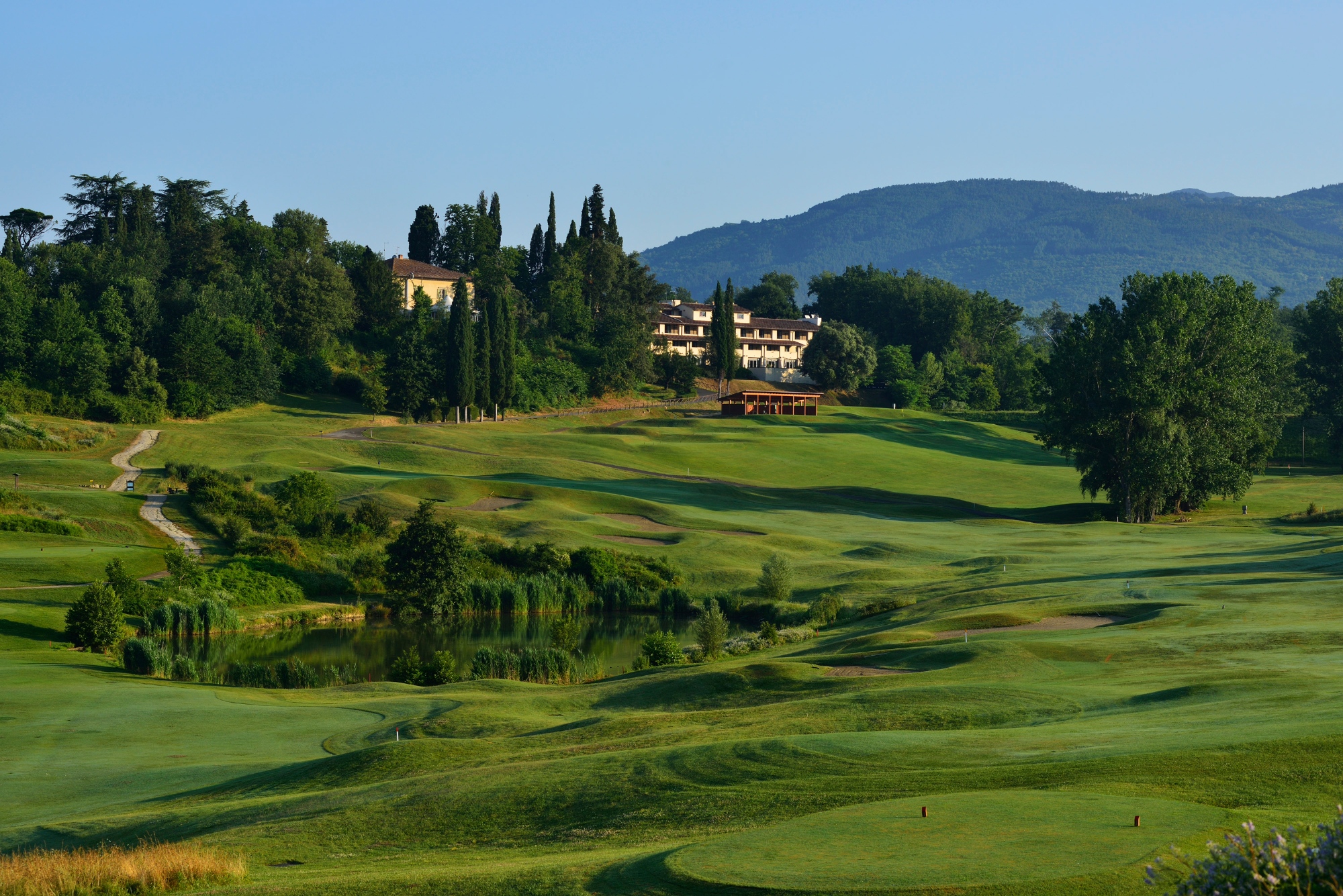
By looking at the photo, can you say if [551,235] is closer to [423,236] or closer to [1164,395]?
[423,236]

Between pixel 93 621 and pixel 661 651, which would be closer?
pixel 661 651

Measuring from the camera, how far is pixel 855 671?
2909 cm

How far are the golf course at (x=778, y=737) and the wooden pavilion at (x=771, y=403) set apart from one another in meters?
74.4

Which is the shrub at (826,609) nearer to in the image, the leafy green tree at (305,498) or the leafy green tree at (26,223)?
the leafy green tree at (305,498)

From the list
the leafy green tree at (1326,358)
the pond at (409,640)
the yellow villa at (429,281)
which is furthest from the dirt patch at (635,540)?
the yellow villa at (429,281)

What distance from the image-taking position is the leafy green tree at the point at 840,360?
163 m

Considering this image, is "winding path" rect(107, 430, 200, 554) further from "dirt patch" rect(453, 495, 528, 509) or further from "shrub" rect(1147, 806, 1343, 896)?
"shrub" rect(1147, 806, 1343, 896)

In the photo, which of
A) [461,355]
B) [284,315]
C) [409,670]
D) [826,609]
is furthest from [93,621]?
[284,315]

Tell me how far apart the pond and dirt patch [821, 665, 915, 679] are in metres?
13.6

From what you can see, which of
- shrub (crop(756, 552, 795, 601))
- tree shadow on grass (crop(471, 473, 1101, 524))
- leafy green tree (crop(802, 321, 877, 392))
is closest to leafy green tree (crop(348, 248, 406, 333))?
leafy green tree (crop(802, 321, 877, 392))

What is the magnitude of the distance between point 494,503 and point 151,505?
18.7m

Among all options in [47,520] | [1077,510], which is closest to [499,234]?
[1077,510]

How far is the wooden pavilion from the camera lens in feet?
458

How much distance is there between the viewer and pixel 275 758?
24297mm
